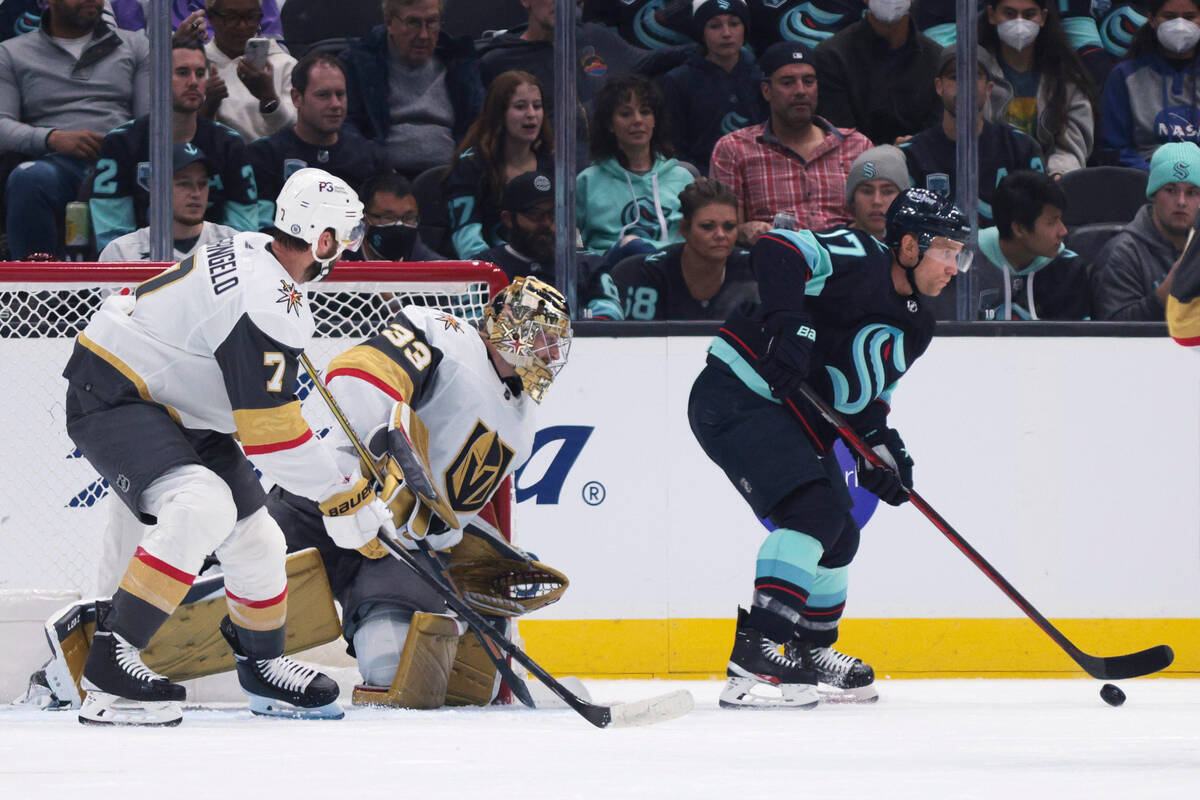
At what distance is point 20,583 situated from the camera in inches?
150

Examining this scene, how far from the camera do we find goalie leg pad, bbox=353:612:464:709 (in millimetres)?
3234

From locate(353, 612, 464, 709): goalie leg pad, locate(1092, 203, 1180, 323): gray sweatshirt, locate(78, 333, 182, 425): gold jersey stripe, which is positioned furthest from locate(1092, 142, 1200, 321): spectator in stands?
locate(78, 333, 182, 425): gold jersey stripe

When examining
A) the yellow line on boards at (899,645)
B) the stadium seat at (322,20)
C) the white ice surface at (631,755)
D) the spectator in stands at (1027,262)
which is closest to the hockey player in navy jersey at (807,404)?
the white ice surface at (631,755)

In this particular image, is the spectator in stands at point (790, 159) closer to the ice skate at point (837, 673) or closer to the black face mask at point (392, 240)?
the black face mask at point (392, 240)

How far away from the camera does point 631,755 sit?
246 centimetres

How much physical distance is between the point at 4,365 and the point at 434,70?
58.7 inches

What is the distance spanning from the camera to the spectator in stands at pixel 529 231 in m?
4.34

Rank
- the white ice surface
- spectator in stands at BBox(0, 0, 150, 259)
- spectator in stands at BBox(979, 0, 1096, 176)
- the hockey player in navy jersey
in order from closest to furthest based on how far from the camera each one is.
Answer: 1. the white ice surface
2. the hockey player in navy jersey
3. spectator in stands at BBox(0, 0, 150, 259)
4. spectator in stands at BBox(979, 0, 1096, 176)

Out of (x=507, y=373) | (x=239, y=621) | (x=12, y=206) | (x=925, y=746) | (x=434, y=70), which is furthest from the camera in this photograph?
(x=434, y=70)

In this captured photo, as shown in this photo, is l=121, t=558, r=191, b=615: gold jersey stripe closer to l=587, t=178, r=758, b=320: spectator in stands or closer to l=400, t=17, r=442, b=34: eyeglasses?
l=587, t=178, r=758, b=320: spectator in stands

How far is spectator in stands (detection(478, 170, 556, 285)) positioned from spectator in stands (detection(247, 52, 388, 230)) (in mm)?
414

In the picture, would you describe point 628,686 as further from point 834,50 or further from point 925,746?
point 834,50

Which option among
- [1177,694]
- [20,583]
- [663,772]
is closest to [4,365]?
[20,583]

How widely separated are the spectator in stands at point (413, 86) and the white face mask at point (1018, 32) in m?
1.45
